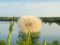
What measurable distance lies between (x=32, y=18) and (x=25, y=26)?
24cm

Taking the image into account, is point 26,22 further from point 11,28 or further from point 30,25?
point 11,28

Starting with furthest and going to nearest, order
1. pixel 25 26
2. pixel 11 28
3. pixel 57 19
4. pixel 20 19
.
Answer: pixel 57 19, pixel 20 19, pixel 25 26, pixel 11 28

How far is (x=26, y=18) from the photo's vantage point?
6.29 ft

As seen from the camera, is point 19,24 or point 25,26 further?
point 19,24

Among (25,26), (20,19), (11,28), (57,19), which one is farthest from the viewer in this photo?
(57,19)

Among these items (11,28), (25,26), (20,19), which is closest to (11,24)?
(11,28)

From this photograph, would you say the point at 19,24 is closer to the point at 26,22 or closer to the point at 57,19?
the point at 26,22

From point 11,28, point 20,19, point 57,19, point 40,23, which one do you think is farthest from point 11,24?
point 57,19

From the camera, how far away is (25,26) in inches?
66.4

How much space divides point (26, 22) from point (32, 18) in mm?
131

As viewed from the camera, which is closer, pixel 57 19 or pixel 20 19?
pixel 20 19

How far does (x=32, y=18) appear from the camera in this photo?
1.91 metres

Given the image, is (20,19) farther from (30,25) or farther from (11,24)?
(11,24)

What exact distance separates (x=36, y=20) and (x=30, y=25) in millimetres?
211
